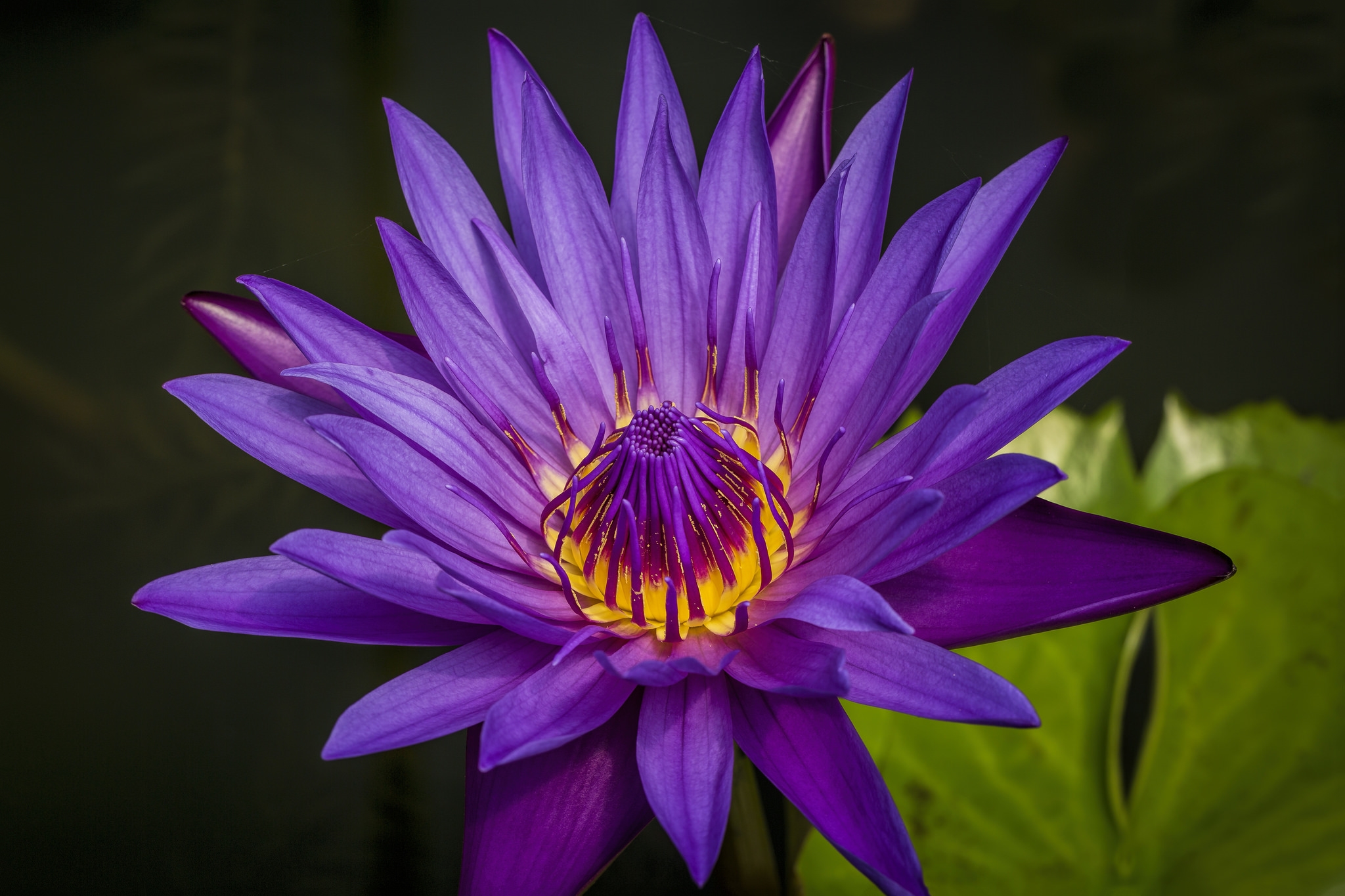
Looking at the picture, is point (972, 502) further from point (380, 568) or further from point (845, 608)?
point (380, 568)

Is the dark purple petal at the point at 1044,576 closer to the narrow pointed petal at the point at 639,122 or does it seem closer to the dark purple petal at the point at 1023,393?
the dark purple petal at the point at 1023,393

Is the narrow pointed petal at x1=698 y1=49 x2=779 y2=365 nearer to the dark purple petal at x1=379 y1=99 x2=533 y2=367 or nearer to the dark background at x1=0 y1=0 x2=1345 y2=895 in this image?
the dark purple petal at x1=379 y1=99 x2=533 y2=367

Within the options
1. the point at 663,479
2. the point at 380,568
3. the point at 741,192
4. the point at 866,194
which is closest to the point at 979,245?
the point at 866,194

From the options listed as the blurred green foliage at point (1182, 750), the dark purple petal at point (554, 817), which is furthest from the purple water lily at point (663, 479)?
the blurred green foliage at point (1182, 750)

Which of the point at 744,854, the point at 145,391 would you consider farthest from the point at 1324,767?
the point at 145,391

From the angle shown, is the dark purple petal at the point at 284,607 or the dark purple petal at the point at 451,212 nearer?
the dark purple petal at the point at 284,607

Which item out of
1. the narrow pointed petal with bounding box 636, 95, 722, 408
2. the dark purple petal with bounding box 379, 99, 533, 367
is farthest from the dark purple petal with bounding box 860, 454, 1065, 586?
the dark purple petal with bounding box 379, 99, 533, 367
